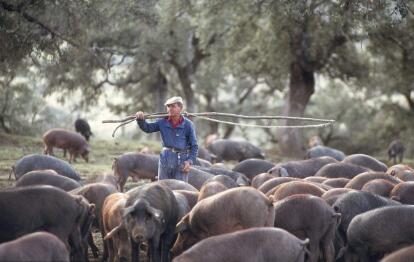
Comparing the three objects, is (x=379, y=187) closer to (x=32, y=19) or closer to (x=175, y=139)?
(x=175, y=139)

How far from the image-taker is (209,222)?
10.1 metres

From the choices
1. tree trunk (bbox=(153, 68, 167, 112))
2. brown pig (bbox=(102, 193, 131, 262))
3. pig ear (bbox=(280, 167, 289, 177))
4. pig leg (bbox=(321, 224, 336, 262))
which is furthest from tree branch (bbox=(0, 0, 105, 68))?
tree trunk (bbox=(153, 68, 167, 112))

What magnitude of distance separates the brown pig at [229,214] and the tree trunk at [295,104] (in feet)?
58.4

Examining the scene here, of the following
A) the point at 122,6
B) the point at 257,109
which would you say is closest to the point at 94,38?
the point at 122,6

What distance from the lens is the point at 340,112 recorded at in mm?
39562

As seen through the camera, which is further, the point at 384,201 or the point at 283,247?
the point at 384,201

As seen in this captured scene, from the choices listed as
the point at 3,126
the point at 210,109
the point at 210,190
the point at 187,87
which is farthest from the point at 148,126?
the point at 210,109

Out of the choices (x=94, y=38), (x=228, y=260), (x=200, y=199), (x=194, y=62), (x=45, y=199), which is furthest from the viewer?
(x=194, y=62)

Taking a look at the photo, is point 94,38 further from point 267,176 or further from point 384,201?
point 384,201

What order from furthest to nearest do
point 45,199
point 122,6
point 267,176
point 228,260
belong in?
point 122,6 → point 267,176 → point 45,199 → point 228,260

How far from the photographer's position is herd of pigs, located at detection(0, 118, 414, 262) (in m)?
8.77

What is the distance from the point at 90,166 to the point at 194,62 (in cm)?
1381

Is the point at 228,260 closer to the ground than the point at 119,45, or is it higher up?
→ closer to the ground

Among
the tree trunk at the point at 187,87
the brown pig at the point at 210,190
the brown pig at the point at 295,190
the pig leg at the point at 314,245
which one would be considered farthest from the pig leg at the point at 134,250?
the tree trunk at the point at 187,87
